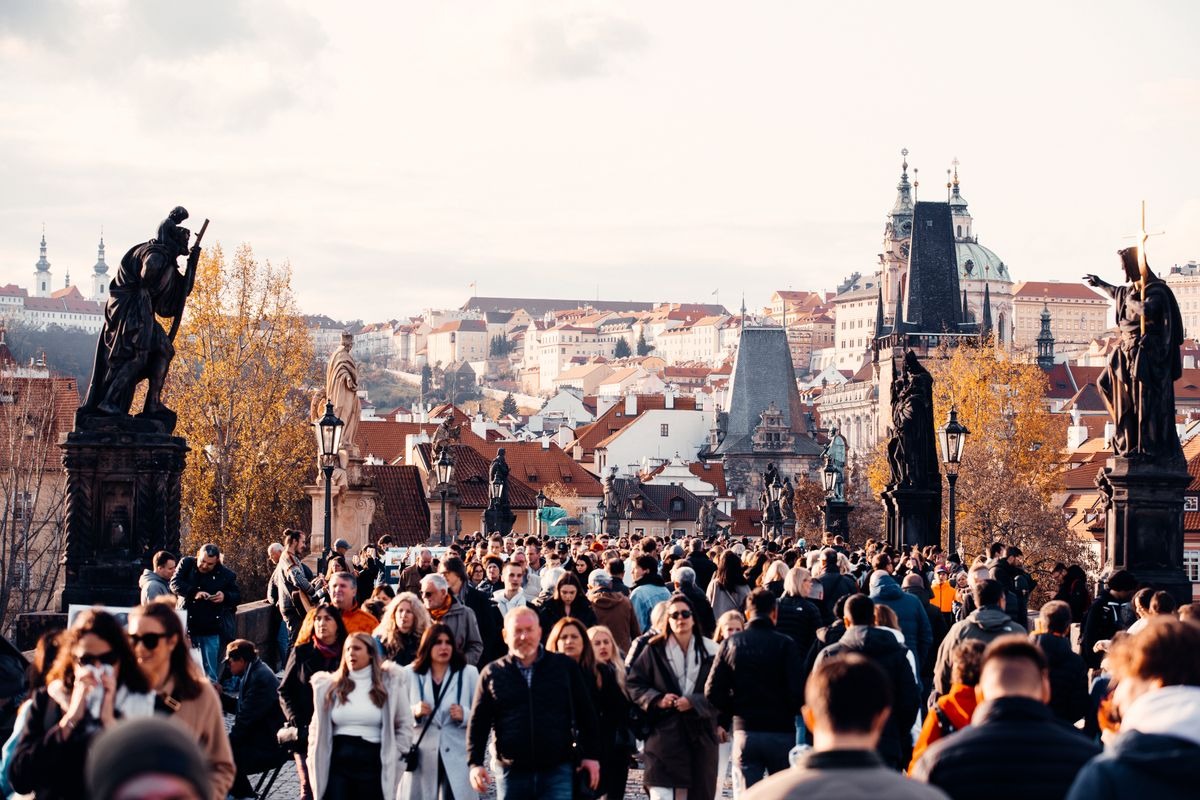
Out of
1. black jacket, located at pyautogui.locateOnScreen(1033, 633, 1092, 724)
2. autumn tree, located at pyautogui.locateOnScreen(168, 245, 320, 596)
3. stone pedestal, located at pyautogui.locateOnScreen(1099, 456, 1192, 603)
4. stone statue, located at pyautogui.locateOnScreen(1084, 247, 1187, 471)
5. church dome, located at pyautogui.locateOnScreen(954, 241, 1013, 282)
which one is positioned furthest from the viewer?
church dome, located at pyautogui.locateOnScreen(954, 241, 1013, 282)

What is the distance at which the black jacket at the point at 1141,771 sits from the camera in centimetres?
524

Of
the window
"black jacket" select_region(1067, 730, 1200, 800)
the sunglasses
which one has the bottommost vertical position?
the window

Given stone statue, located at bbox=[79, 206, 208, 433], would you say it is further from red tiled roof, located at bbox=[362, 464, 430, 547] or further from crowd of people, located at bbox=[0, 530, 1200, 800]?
red tiled roof, located at bbox=[362, 464, 430, 547]

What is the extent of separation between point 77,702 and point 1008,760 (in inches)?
119

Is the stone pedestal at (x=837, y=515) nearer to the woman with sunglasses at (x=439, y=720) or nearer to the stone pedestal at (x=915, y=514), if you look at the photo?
the stone pedestal at (x=915, y=514)

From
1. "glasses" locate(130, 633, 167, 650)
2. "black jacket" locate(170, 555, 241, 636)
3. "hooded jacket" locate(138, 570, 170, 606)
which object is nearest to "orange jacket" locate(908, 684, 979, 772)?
"glasses" locate(130, 633, 167, 650)

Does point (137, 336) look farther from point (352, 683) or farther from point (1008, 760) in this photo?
point (1008, 760)

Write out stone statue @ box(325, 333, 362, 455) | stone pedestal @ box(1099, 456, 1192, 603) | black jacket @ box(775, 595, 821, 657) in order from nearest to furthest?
1. black jacket @ box(775, 595, 821, 657)
2. stone pedestal @ box(1099, 456, 1192, 603)
3. stone statue @ box(325, 333, 362, 455)

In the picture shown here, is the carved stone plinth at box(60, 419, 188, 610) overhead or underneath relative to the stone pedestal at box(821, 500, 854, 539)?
overhead

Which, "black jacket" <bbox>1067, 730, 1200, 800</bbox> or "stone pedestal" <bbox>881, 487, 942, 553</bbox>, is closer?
"black jacket" <bbox>1067, 730, 1200, 800</bbox>

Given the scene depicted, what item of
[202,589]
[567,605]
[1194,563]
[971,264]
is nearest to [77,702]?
[567,605]

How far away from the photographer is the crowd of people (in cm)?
546

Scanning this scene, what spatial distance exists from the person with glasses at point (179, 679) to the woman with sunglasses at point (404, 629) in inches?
136

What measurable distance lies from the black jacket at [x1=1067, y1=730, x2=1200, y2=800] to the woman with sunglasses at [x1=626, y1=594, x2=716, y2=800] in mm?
5130
